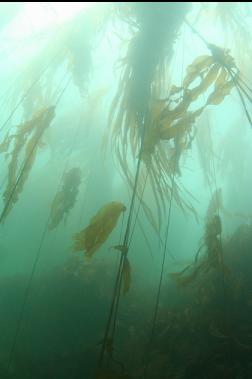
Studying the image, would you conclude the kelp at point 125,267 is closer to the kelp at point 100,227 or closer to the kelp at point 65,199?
the kelp at point 100,227

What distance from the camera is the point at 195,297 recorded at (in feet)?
16.4

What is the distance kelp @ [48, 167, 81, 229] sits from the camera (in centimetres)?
473

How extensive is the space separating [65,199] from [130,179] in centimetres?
204

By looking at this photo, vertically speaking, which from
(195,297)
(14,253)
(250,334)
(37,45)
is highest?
(37,45)

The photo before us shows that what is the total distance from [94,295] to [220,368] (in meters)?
3.92

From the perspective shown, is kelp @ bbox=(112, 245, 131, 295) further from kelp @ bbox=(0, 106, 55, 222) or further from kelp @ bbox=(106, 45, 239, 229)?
kelp @ bbox=(0, 106, 55, 222)

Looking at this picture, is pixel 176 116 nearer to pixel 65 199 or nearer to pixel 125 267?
pixel 125 267

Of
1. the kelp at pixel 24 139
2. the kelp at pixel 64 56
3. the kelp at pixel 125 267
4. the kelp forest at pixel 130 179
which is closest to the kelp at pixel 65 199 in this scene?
the kelp forest at pixel 130 179

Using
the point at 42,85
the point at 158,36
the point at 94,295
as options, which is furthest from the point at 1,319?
the point at 158,36

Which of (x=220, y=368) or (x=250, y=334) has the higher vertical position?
(x=250, y=334)

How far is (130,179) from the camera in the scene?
10.4ft

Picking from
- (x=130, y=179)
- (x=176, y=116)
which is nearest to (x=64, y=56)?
(x=130, y=179)

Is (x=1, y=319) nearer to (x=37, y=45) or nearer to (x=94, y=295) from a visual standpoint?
(x=94, y=295)

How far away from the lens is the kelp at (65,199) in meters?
4.73
